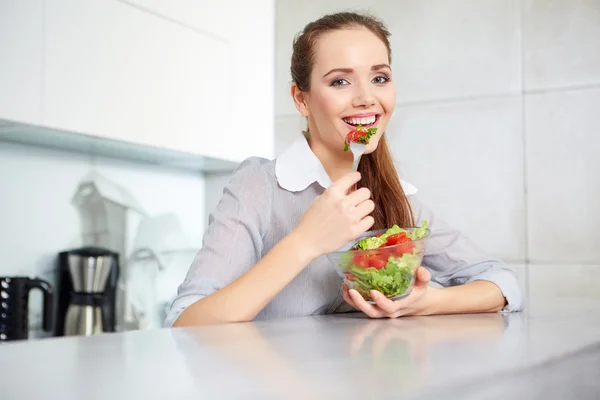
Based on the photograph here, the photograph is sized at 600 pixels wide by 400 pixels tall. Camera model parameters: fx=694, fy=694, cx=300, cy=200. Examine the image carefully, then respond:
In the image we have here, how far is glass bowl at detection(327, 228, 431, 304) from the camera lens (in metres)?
0.96

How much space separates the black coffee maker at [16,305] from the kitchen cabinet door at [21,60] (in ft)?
1.52

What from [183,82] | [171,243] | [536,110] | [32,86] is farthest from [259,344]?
[171,243]

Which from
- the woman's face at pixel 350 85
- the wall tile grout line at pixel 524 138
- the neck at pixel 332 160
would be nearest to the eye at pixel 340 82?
the woman's face at pixel 350 85

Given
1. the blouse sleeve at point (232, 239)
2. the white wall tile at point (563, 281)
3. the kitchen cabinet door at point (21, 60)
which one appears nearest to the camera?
the blouse sleeve at point (232, 239)

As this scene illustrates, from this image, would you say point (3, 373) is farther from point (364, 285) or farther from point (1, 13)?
point (1, 13)

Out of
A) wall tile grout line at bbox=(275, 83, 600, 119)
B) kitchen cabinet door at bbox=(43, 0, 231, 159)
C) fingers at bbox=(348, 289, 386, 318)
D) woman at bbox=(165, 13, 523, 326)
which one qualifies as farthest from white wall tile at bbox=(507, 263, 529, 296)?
fingers at bbox=(348, 289, 386, 318)

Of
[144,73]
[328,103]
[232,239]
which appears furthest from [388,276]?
[144,73]

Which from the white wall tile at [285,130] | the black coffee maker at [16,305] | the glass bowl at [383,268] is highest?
the white wall tile at [285,130]

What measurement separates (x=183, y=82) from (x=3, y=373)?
1.70 metres

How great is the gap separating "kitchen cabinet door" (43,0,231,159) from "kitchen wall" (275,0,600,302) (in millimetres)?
671

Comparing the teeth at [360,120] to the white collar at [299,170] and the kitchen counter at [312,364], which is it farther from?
the kitchen counter at [312,364]

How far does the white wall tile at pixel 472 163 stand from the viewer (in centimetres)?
223

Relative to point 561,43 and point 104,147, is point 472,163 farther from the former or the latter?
point 104,147

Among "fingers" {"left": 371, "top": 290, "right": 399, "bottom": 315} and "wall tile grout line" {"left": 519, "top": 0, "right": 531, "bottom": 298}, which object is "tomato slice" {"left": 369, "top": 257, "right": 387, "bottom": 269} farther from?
"wall tile grout line" {"left": 519, "top": 0, "right": 531, "bottom": 298}
